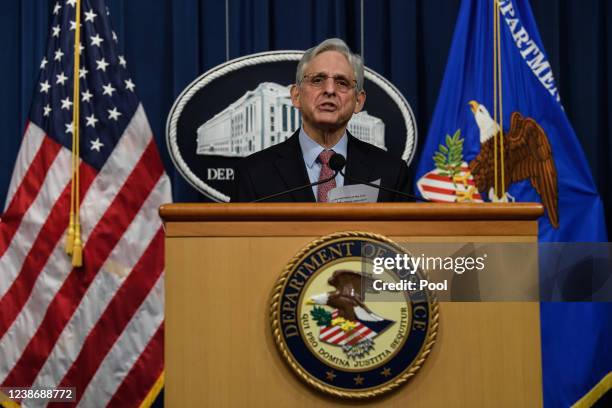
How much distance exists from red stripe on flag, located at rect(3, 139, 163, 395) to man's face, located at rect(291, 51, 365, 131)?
3.63ft

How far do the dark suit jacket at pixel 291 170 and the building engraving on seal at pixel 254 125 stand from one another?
0.98m

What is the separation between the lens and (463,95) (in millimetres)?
3193

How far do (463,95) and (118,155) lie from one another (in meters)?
1.50

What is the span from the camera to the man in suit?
2145 millimetres

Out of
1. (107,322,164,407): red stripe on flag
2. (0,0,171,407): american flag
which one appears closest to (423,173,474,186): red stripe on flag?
(0,0,171,407): american flag

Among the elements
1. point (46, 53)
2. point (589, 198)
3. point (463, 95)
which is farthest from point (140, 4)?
point (589, 198)

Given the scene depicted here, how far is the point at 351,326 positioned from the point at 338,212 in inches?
8.9

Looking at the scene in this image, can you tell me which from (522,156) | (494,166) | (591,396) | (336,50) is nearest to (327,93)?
(336,50)

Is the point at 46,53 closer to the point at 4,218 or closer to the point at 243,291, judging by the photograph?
the point at 4,218

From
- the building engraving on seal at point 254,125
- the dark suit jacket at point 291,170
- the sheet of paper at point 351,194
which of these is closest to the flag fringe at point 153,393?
the building engraving on seal at point 254,125

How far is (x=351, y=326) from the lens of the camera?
4.63 ft

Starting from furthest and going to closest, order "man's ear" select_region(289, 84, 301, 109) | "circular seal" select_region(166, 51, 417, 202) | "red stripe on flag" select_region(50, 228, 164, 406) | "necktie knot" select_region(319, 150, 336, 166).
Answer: "circular seal" select_region(166, 51, 417, 202) → "red stripe on flag" select_region(50, 228, 164, 406) → "man's ear" select_region(289, 84, 301, 109) → "necktie knot" select_region(319, 150, 336, 166)

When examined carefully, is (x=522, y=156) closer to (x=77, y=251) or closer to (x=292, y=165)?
(x=292, y=165)

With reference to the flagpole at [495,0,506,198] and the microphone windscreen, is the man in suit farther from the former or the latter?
the flagpole at [495,0,506,198]
